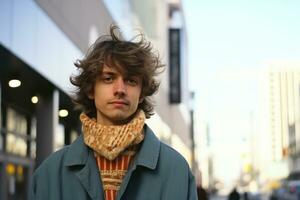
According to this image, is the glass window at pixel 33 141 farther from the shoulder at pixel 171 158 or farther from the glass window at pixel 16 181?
the shoulder at pixel 171 158

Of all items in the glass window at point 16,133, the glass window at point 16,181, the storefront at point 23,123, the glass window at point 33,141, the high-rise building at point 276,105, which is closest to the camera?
the storefront at point 23,123

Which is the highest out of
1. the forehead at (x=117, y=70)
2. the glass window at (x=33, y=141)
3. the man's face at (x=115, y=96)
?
the forehead at (x=117, y=70)

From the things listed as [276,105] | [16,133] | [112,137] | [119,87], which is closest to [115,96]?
[119,87]

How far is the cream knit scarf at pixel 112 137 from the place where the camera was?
9.08 ft

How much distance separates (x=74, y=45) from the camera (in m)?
17.1

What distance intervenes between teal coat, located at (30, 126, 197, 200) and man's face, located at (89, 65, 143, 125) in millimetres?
158

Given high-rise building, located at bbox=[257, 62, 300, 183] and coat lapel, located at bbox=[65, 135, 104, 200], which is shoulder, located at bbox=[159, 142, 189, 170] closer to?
coat lapel, located at bbox=[65, 135, 104, 200]

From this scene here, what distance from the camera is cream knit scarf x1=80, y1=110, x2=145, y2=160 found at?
277cm

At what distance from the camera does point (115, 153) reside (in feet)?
9.07

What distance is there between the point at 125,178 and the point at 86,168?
162 millimetres

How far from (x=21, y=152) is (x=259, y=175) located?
161m

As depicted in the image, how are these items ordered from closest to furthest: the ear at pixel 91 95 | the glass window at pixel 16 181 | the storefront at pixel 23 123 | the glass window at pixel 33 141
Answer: the ear at pixel 91 95
the storefront at pixel 23 123
the glass window at pixel 16 181
the glass window at pixel 33 141

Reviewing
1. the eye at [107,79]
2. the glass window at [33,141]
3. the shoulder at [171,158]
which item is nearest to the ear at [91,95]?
the eye at [107,79]

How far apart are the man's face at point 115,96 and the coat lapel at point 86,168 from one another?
157 mm
